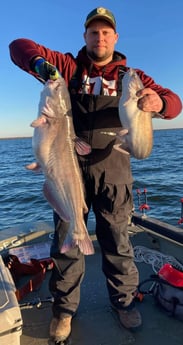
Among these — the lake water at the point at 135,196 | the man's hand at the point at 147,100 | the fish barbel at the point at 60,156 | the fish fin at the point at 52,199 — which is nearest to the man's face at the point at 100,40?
the fish barbel at the point at 60,156

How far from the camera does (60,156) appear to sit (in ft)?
9.86

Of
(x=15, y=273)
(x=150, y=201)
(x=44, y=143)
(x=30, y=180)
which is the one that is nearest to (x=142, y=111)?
(x=44, y=143)

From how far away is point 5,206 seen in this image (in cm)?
1495

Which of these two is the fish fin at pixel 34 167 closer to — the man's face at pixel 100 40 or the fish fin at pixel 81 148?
the fish fin at pixel 81 148

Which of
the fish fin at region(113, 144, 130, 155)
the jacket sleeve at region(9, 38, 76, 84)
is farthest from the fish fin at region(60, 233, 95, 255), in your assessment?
the jacket sleeve at region(9, 38, 76, 84)

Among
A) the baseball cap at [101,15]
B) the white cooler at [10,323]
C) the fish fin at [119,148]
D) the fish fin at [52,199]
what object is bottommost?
the white cooler at [10,323]

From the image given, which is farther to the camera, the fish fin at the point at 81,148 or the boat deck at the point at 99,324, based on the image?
the boat deck at the point at 99,324

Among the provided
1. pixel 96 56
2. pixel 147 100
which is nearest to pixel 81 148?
pixel 147 100

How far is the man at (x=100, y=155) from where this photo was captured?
3.35 m

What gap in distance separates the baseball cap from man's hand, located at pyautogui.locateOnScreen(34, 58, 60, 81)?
69 cm

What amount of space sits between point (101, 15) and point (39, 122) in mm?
1213

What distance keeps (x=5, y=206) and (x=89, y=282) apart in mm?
10860

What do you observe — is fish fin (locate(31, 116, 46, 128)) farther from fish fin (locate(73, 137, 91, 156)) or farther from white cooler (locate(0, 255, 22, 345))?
white cooler (locate(0, 255, 22, 345))

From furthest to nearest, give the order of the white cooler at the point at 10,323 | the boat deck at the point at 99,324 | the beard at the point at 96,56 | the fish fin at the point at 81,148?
the boat deck at the point at 99,324, the beard at the point at 96,56, the fish fin at the point at 81,148, the white cooler at the point at 10,323
